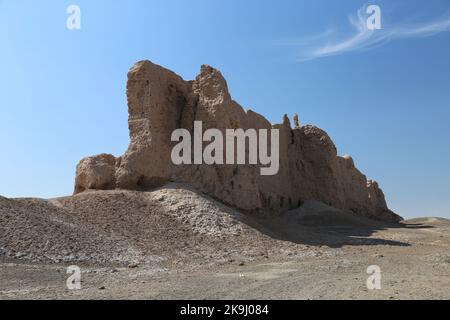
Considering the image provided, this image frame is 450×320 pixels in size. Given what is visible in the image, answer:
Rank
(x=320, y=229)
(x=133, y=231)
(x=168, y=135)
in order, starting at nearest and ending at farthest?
(x=133, y=231), (x=168, y=135), (x=320, y=229)

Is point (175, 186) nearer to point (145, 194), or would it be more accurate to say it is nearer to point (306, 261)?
point (145, 194)

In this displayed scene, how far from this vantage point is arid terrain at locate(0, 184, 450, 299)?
27.4 feet

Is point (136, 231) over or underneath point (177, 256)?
over

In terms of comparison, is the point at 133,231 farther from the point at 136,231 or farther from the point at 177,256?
the point at 177,256

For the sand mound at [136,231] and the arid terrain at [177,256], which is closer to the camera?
the arid terrain at [177,256]

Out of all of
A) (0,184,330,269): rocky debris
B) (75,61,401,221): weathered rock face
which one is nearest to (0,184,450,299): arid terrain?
(0,184,330,269): rocky debris

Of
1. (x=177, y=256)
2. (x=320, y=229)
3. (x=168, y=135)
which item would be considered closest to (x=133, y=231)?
(x=177, y=256)

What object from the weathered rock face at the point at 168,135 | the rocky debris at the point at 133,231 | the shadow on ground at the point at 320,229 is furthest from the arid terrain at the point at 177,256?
the weathered rock face at the point at 168,135

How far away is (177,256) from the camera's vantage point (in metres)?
14.1

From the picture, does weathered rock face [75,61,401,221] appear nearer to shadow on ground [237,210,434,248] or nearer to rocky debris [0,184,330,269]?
rocky debris [0,184,330,269]

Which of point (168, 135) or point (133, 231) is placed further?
point (168, 135)

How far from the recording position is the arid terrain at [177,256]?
8.36 m

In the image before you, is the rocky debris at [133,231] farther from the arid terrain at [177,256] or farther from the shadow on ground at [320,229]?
the shadow on ground at [320,229]

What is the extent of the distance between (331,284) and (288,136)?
85.6 feet
